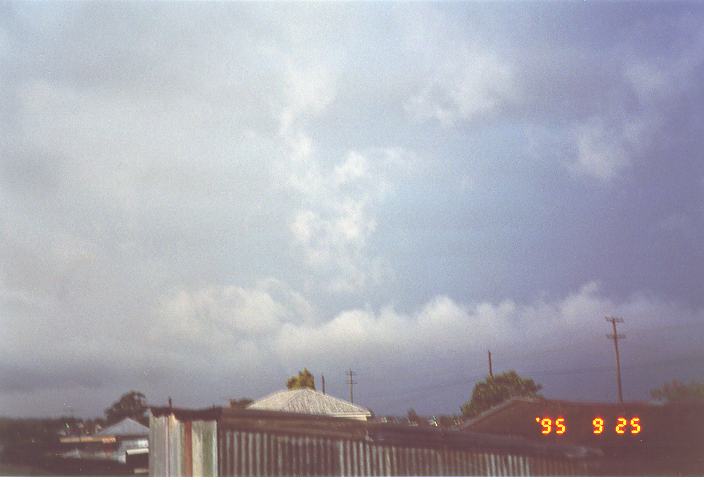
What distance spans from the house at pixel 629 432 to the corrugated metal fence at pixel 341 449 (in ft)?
9.71

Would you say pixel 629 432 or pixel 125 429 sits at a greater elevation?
pixel 629 432

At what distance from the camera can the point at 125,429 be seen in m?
54.3

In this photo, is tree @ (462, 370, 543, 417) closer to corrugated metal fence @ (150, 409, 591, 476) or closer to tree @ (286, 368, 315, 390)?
tree @ (286, 368, 315, 390)

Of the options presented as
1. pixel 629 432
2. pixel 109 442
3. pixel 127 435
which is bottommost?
pixel 109 442

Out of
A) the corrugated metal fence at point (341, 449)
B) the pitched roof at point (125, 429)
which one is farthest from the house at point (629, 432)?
the pitched roof at point (125, 429)

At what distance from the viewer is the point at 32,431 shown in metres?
40.4

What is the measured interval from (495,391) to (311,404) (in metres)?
14.3

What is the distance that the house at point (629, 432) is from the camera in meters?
20.9

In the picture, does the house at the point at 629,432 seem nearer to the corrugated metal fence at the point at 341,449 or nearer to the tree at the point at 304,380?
the corrugated metal fence at the point at 341,449

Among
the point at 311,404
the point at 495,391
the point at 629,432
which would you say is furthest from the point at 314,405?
the point at 629,432

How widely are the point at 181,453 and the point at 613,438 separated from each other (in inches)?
526

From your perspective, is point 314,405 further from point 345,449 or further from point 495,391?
point 345,449

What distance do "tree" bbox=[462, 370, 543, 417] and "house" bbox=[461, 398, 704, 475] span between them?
84.7 ft

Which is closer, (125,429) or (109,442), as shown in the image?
(109,442)
